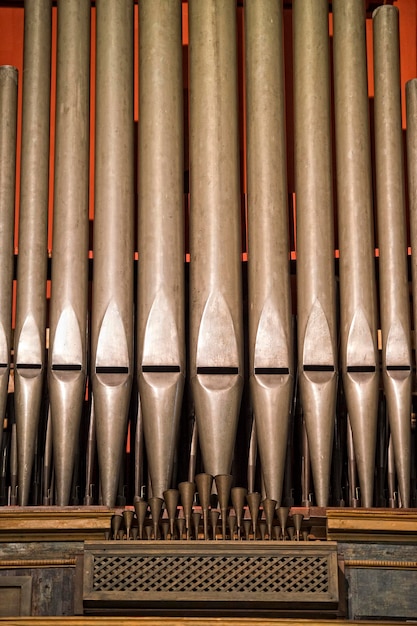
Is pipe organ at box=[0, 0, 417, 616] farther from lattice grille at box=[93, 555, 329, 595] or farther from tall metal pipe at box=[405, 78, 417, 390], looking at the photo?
lattice grille at box=[93, 555, 329, 595]

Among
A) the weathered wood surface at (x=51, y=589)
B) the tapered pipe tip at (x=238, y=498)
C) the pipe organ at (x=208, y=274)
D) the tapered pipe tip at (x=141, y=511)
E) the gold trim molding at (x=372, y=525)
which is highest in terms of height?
the pipe organ at (x=208, y=274)

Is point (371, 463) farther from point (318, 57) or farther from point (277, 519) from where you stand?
point (318, 57)

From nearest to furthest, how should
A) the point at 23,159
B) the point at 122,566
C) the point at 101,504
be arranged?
the point at 122,566
the point at 101,504
the point at 23,159

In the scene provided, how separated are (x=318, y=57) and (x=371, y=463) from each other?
2636mm

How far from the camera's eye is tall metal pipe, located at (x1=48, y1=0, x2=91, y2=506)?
880 cm

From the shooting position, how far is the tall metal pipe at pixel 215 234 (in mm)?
8758

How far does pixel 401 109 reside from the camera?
967cm

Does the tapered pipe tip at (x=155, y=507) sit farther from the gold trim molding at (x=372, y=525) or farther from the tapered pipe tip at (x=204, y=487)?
the gold trim molding at (x=372, y=525)

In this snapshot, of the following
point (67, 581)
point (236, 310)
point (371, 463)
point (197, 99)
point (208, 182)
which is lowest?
point (67, 581)

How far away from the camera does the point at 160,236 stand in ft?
30.1

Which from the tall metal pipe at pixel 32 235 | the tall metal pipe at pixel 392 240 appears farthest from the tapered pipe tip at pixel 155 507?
the tall metal pipe at pixel 392 240

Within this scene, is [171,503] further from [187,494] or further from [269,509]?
[269,509]

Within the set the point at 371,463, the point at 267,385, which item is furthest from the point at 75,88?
the point at 371,463

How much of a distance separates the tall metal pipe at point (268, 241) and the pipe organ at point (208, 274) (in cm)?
1
